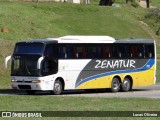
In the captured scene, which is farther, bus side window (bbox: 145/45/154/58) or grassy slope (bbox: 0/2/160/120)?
bus side window (bbox: 145/45/154/58)

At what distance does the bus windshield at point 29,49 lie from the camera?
108 feet

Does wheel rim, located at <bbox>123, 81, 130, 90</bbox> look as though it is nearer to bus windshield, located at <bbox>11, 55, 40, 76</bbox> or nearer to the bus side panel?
the bus side panel

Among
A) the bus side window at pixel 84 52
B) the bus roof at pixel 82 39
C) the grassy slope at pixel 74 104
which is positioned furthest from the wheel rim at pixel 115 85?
the grassy slope at pixel 74 104


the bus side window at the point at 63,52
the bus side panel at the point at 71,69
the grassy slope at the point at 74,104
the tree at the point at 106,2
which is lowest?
the grassy slope at the point at 74,104

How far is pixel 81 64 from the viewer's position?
Answer: 34719mm

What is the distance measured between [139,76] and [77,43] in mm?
5003

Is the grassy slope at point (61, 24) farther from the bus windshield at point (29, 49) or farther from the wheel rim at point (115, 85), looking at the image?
the wheel rim at point (115, 85)

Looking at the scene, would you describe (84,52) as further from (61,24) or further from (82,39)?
(61,24)

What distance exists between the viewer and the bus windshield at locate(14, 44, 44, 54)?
3284 cm

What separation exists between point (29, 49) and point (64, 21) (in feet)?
116

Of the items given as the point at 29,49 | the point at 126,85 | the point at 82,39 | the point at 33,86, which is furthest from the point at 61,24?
the point at 33,86

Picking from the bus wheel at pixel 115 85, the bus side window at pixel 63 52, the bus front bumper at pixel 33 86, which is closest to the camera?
the bus front bumper at pixel 33 86

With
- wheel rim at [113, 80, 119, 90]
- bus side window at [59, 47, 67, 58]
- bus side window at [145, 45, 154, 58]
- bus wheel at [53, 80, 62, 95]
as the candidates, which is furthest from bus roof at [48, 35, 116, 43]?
bus side window at [145, 45, 154, 58]

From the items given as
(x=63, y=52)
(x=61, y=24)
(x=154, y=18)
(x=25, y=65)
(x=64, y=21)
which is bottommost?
(x=25, y=65)
